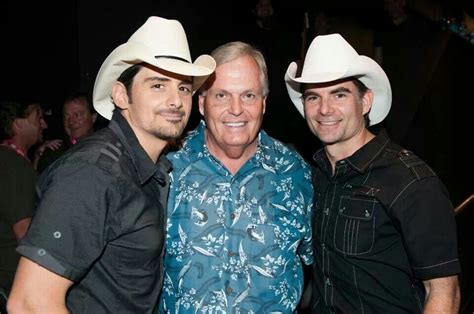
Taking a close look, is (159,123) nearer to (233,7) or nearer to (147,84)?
(147,84)

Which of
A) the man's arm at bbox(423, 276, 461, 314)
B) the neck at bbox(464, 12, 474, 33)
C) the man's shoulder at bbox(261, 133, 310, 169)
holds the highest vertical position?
the neck at bbox(464, 12, 474, 33)

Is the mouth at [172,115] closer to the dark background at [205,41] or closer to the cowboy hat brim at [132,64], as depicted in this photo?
the cowboy hat brim at [132,64]

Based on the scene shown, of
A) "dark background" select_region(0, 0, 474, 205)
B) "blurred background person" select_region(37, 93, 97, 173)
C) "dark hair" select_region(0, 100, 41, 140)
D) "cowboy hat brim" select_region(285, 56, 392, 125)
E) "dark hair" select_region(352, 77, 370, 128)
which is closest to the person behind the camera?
"cowboy hat brim" select_region(285, 56, 392, 125)

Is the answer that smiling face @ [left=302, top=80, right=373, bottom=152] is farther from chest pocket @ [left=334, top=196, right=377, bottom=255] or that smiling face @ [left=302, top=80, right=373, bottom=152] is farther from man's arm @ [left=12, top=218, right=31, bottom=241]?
man's arm @ [left=12, top=218, right=31, bottom=241]

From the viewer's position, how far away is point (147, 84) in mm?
2367

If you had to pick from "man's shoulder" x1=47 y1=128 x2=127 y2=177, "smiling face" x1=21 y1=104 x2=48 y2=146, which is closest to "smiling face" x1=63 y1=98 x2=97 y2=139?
"smiling face" x1=21 y1=104 x2=48 y2=146

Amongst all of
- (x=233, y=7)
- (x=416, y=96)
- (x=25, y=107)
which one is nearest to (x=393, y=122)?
(x=416, y=96)

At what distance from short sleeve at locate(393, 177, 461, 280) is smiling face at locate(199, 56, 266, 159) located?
0.86 metres

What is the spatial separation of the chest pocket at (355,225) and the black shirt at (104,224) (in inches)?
31.9

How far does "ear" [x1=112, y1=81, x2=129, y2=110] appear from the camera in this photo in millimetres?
2398

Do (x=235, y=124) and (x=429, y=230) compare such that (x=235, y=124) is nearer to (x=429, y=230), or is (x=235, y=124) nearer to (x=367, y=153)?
(x=367, y=153)

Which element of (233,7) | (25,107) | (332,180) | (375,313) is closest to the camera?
(375,313)

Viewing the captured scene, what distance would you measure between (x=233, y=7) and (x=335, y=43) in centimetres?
330

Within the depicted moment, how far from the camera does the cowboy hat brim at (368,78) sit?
2.62 m
